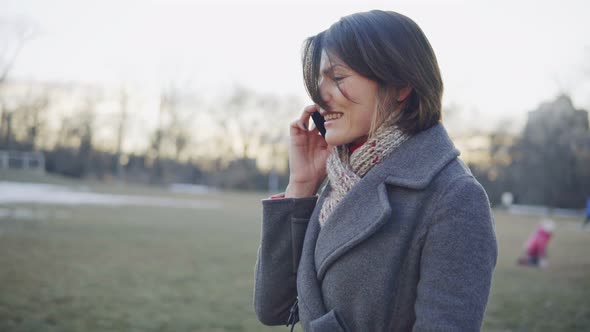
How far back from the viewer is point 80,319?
18.4 feet

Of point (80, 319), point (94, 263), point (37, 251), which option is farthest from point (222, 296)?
point (37, 251)

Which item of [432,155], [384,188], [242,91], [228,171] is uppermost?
[242,91]

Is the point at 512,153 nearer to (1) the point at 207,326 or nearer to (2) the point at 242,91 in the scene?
(2) the point at 242,91

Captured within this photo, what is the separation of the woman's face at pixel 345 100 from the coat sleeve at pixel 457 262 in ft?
1.21

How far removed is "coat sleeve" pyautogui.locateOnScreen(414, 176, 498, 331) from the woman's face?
370 millimetres

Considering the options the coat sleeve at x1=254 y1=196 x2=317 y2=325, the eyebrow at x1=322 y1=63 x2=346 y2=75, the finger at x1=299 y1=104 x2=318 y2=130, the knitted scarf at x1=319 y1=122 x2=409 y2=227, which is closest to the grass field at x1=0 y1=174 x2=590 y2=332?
the coat sleeve at x1=254 y1=196 x2=317 y2=325

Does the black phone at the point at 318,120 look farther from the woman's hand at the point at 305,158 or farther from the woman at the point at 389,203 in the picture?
→ the woman at the point at 389,203

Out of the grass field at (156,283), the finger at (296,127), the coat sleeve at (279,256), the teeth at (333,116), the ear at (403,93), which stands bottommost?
the grass field at (156,283)

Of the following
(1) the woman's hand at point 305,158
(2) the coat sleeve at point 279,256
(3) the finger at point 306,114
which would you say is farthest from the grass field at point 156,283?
(3) the finger at point 306,114

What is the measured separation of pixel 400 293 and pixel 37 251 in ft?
33.0

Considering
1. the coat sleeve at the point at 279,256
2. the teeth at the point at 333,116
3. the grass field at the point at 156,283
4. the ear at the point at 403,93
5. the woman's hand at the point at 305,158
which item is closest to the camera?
the ear at the point at 403,93

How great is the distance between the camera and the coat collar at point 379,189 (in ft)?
4.83

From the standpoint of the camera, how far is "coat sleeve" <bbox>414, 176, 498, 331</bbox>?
132 cm

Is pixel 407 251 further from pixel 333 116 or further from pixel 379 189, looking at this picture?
pixel 333 116
